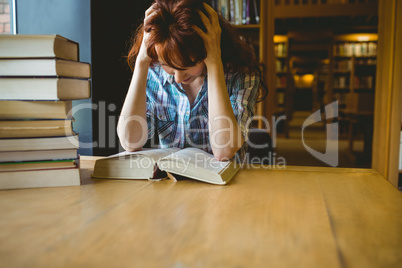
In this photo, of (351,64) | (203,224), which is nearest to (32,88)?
(203,224)

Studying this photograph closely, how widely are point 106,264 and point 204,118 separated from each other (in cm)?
87

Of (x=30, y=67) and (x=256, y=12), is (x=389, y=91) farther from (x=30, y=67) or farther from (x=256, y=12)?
(x=30, y=67)

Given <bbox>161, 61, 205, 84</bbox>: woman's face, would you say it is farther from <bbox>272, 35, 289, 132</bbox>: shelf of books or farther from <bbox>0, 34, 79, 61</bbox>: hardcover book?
<bbox>272, 35, 289, 132</bbox>: shelf of books

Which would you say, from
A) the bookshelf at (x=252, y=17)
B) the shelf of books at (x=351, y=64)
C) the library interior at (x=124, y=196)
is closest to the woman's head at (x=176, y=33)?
the library interior at (x=124, y=196)

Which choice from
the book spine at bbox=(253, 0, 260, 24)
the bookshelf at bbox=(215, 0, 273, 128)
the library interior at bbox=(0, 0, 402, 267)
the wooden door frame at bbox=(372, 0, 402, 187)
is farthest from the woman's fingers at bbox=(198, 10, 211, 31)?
the book spine at bbox=(253, 0, 260, 24)

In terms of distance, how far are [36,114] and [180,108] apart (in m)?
0.60

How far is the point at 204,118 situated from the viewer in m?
1.24

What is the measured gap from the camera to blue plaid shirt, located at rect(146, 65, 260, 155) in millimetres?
1194

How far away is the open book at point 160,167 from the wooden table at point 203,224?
0.08 feet

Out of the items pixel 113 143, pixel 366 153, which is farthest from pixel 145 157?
pixel 366 153

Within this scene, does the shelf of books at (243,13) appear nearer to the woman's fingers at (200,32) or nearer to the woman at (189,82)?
the woman at (189,82)

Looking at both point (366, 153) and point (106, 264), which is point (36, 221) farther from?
point (366, 153)

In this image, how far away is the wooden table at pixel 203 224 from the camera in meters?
0.41

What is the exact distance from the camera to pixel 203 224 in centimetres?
52
